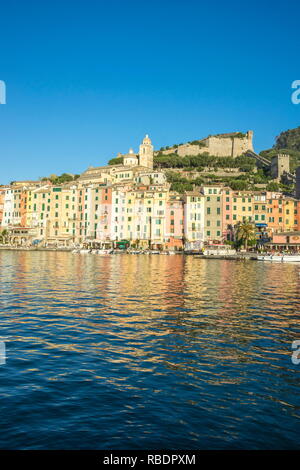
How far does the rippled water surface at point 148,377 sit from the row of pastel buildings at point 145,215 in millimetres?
70593

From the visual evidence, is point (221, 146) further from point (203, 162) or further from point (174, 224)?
point (174, 224)

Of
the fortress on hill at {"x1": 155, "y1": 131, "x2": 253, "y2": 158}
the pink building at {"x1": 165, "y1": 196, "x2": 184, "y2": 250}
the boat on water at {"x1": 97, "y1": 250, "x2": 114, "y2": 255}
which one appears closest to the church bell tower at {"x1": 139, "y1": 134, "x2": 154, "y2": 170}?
the fortress on hill at {"x1": 155, "y1": 131, "x2": 253, "y2": 158}

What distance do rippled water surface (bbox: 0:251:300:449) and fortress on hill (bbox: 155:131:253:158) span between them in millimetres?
132208

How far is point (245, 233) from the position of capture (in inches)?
3280

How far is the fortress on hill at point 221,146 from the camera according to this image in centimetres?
14812

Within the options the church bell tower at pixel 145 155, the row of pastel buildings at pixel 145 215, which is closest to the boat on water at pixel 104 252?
the row of pastel buildings at pixel 145 215

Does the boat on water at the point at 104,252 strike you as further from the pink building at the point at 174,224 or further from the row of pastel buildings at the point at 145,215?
the pink building at the point at 174,224

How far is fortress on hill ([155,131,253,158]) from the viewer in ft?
486

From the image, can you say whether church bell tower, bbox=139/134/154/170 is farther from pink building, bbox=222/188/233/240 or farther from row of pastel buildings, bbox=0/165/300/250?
pink building, bbox=222/188/233/240

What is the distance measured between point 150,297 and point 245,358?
39.9ft
